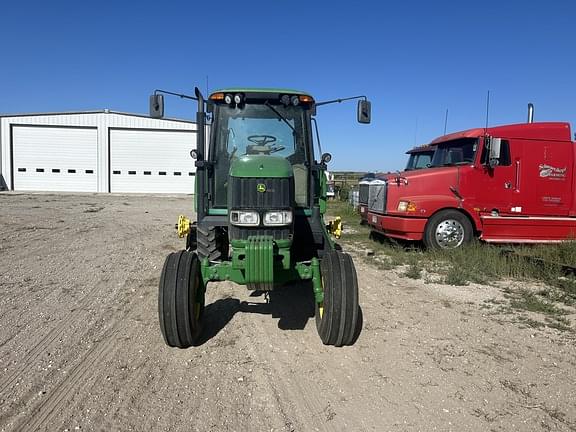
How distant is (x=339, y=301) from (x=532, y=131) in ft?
23.3

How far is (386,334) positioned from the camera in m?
4.71

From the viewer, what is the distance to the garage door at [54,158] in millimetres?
27797

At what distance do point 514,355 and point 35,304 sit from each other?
514cm

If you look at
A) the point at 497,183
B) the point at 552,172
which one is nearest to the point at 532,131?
the point at 552,172

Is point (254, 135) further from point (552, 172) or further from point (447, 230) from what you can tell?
point (552, 172)

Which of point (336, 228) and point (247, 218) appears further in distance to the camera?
point (336, 228)

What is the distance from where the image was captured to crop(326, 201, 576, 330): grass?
5910 mm

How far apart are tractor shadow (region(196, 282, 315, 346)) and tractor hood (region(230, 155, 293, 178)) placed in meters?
1.66

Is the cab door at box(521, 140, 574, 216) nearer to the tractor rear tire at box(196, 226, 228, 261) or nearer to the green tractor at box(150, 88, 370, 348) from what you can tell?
the green tractor at box(150, 88, 370, 348)

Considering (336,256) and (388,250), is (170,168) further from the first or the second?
(336,256)

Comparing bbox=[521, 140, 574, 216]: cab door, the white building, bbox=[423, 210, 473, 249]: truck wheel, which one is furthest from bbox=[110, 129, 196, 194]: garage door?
bbox=[521, 140, 574, 216]: cab door

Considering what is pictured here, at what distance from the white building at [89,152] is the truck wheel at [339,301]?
25699mm

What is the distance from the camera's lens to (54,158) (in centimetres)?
2789

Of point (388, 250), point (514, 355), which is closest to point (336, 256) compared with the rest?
point (514, 355)
